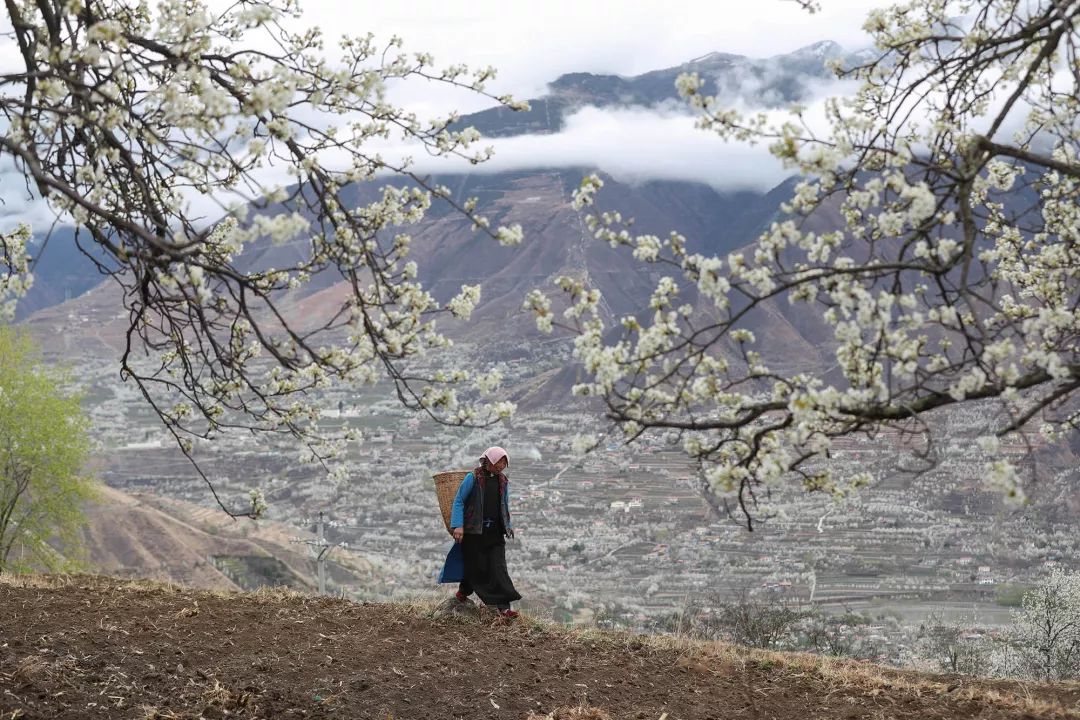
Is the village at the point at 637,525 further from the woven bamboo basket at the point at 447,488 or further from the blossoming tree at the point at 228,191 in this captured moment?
the blossoming tree at the point at 228,191

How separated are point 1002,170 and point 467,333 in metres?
150

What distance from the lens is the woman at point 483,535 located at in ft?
31.1

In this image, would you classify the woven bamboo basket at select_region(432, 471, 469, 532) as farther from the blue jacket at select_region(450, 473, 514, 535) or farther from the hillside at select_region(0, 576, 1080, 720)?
the hillside at select_region(0, 576, 1080, 720)

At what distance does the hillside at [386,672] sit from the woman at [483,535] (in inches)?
17.9

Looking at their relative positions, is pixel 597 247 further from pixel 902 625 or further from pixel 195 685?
pixel 195 685

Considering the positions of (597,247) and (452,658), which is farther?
(597,247)

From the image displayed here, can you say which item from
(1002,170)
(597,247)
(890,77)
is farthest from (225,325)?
(597,247)

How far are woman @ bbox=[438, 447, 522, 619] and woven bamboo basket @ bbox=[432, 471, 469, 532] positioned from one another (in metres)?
0.36

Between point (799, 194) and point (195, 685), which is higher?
point (799, 194)

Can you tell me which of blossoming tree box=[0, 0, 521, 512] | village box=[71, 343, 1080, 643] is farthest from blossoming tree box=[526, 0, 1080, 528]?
village box=[71, 343, 1080, 643]

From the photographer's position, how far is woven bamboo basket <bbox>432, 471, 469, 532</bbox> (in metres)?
9.95

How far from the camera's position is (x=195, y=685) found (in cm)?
633

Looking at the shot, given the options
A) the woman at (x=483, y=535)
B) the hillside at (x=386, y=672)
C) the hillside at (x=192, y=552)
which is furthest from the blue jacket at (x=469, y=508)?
the hillside at (x=192, y=552)

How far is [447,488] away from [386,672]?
315 cm
